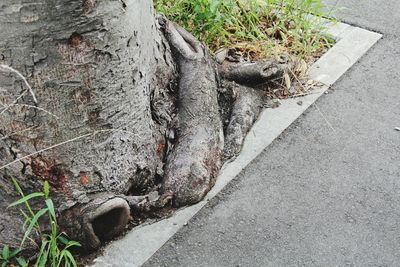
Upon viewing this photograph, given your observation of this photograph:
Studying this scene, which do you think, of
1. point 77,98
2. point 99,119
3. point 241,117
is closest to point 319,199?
point 241,117

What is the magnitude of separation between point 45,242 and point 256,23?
93.5 inches

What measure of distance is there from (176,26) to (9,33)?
1.54 meters

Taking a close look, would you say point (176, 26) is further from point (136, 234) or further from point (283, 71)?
point (136, 234)

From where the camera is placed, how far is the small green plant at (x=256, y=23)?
4098 mm

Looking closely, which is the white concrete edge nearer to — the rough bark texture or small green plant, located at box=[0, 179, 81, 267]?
the rough bark texture

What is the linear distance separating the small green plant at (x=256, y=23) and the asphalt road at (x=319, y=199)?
0.46 m

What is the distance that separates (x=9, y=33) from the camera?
2.42 meters

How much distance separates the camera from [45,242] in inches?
105

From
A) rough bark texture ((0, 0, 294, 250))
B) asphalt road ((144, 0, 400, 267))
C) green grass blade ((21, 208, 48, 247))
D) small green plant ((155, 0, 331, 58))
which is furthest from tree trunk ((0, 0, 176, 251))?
small green plant ((155, 0, 331, 58))

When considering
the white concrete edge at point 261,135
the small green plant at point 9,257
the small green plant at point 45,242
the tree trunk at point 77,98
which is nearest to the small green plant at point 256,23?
the white concrete edge at point 261,135

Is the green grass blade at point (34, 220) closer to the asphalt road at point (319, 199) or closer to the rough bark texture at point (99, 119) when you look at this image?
the rough bark texture at point (99, 119)

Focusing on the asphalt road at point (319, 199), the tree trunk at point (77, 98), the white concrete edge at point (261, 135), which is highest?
the tree trunk at point (77, 98)

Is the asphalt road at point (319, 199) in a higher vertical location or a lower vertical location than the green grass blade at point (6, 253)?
lower

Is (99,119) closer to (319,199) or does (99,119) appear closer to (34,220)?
(34,220)
